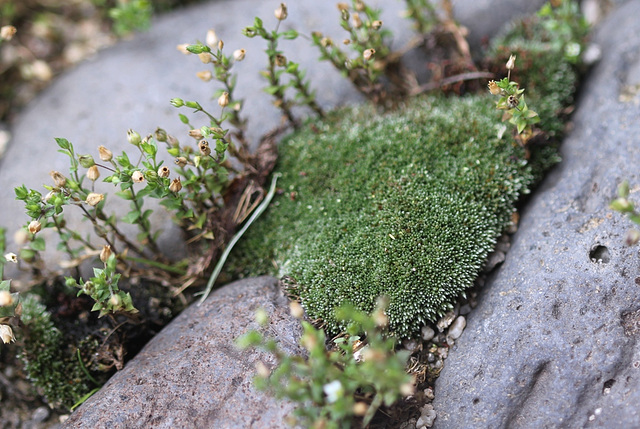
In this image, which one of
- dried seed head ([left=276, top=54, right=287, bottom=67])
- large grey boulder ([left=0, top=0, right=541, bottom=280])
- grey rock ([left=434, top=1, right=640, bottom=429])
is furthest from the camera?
large grey boulder ([left=0, top=0, right=541, bottom=280])

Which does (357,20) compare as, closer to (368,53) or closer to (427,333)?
(368,53)

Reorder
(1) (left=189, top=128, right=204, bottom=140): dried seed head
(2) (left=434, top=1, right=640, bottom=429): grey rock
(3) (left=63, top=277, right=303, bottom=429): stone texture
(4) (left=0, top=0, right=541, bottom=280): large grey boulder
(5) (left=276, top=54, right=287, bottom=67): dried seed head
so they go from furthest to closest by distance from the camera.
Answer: (4) (left=0, top=0, right=541, bottom=280): large grey boulder < (5) (left=276, top=54, right=287, bottom=67): dried seed head < (1) (left=189, top=128, right=204, bottom=140): dried seed head < (3) (left=63, top=277, right=303, bottom=429): stone texture < (2) (left=434, top=1, right=640, bottom=429): grey rock

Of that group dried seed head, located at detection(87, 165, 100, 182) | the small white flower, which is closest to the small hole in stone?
the small white flower

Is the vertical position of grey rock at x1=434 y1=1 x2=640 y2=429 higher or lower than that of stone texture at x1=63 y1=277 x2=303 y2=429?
lower

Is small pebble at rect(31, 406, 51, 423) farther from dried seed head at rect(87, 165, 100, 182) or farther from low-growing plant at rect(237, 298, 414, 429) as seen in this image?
low-growing plant at rect(237, 298, 414, 429)

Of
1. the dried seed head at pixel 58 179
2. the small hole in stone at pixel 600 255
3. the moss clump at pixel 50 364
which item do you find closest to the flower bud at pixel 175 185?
the dried seed head at pixel 58 179

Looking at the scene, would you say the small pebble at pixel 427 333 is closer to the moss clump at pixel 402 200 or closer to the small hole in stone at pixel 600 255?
the moss clump at pixel 402 200

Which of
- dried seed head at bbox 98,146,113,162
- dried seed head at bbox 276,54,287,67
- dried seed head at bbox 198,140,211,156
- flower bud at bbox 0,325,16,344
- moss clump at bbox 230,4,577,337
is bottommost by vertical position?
moss clump at bbox 230,4,577,337

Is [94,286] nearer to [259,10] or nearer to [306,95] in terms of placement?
[306,95]
